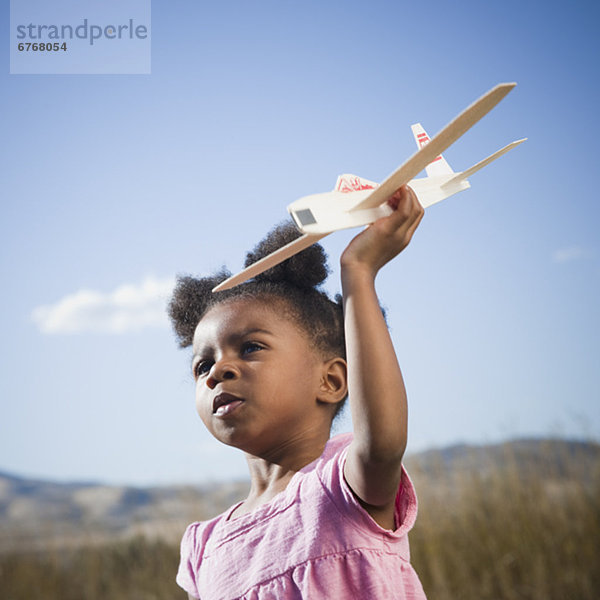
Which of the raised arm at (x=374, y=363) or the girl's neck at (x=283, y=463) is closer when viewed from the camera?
the raised arm at (x=374, y=363)

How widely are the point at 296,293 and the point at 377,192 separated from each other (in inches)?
→ 15.3

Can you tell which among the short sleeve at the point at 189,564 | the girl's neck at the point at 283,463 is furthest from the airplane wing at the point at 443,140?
the short sleeve at the point at 189,564

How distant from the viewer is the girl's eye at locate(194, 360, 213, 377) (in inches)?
42.3

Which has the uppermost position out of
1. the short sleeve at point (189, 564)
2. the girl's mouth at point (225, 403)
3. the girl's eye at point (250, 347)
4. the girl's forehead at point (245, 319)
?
the girl's forehead at point (245, 319)

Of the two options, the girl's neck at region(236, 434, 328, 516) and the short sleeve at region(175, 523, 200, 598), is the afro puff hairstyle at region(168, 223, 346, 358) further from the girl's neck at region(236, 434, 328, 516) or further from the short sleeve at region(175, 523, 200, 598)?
the short sleeve at region(175, 523, 200, 598)

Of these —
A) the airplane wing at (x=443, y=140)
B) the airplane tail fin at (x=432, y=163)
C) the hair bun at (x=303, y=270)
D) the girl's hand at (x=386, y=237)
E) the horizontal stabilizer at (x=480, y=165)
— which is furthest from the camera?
the hair bun at (x=303, y=270)

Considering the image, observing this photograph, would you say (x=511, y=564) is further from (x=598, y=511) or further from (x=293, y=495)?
(x=293, y=495)

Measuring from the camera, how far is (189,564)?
1171mm

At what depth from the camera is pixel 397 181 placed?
75cm

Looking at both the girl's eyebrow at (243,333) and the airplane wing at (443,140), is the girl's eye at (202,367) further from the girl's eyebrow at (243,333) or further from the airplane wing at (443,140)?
the airplane wing at (443,140)

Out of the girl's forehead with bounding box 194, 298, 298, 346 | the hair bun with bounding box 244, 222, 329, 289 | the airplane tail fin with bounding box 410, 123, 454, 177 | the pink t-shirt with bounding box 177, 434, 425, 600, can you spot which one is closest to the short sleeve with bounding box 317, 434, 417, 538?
the pink t-shirt with bounding box 177, 434, 425, 600

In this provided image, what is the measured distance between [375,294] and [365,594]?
1.31ft

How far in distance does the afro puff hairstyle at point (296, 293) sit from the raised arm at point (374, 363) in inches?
12.1

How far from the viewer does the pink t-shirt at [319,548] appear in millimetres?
844
